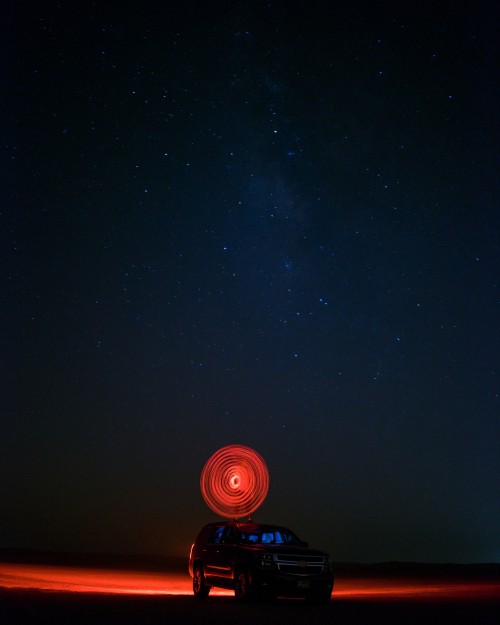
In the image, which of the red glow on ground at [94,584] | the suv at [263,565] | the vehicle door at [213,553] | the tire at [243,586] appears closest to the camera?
the suv at [263,565]

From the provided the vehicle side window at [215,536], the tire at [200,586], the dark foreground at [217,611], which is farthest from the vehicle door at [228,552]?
the tire at [200,586]

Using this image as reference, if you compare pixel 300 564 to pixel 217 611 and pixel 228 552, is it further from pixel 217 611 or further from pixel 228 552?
pixel 217 611

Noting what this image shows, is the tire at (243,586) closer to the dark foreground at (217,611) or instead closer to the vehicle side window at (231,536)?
the dark foreground at (217,611)

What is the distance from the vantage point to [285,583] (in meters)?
16.8

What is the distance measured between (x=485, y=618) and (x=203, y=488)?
1205 centimetres

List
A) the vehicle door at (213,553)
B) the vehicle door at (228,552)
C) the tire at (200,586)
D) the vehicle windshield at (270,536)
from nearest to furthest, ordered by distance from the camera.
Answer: the vehicle door at (228,552), the vehicle windshield at (270,536), the vehicle door at (213,553), the tire at (200,586)

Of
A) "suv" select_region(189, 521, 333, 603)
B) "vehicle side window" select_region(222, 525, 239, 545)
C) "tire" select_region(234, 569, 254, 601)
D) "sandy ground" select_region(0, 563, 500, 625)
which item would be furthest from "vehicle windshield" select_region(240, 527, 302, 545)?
"sandy ground" select_region(0, 563, 500, 625)

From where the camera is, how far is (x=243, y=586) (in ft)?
56.4

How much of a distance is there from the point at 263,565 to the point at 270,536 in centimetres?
160

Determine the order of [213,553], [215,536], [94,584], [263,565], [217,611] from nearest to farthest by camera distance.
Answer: [217,611]
[263,565]
[213,553]
[215,536]
[94,584]

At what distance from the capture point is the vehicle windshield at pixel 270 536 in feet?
59.3

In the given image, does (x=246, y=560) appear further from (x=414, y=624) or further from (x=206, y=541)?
(x=414, y=624)

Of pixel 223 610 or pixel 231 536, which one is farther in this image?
pixel 231 536

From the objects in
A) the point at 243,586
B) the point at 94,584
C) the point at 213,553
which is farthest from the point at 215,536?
the point at 94,584
